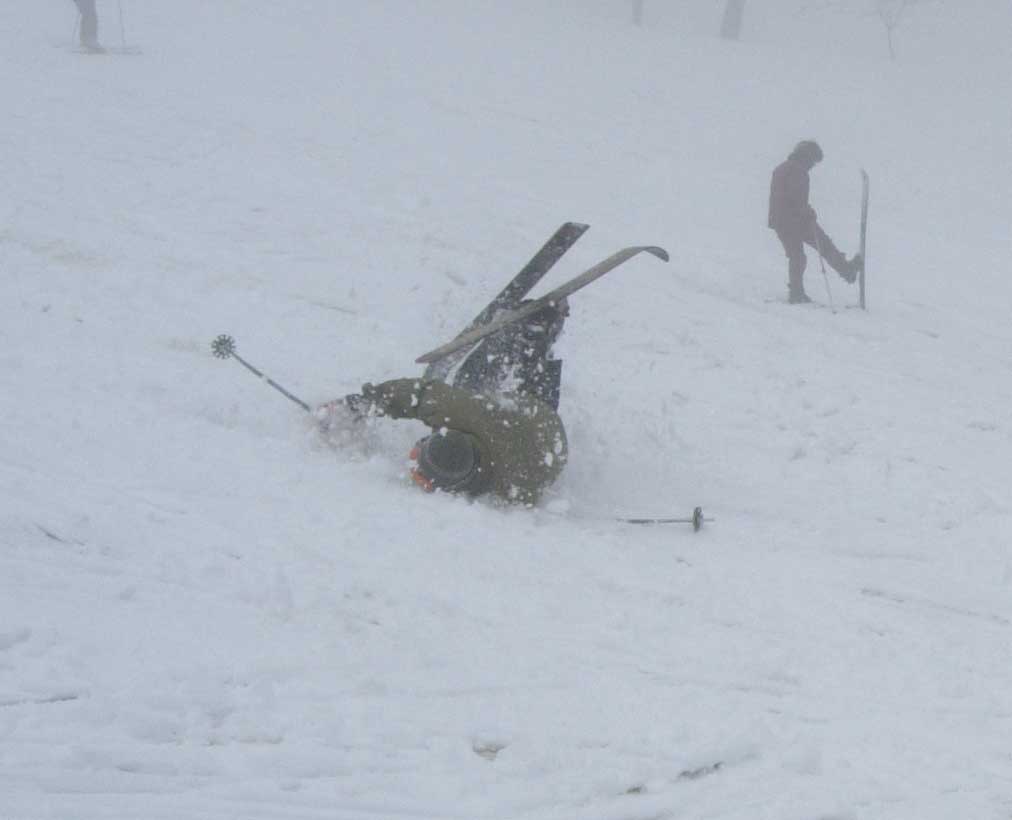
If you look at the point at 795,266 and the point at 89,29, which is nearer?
the point at 795,266

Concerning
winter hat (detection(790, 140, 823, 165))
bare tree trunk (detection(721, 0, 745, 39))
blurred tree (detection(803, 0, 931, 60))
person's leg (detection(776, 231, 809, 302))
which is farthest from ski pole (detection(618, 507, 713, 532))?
blurred tree (detection(803, 0, 931, 60))

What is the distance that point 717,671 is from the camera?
4773mm

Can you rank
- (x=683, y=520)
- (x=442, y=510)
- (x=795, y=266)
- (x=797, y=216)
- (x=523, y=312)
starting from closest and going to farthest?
(x=442, y=510)
(x=683, y=520)
(x=523, y=312)
(x=795, y=266)
(x=797, y=216)

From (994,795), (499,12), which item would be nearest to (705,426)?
(994,795)

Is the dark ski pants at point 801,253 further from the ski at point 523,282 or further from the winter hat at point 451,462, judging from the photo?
the winter hat at point 451,462

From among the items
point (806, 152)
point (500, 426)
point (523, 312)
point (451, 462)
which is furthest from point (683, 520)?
point (806, 152)

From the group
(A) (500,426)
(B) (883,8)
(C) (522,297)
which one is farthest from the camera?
(B) (883,8)

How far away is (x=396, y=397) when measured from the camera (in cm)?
625

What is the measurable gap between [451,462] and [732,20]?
30464 mm

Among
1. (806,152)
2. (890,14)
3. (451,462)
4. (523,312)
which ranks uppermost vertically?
(890,14)

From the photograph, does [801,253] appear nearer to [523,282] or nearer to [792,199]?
[792,199]

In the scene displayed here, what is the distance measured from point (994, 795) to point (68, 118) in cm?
1327

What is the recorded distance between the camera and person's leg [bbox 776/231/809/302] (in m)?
12.0

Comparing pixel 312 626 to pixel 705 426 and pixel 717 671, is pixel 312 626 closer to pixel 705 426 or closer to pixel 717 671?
pixel 717 671
